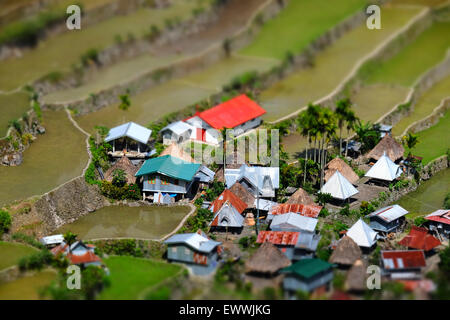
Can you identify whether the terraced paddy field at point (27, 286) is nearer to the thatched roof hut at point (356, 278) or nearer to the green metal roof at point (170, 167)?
the green metal roof at point (170, 167)

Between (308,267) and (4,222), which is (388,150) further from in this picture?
(4,222)

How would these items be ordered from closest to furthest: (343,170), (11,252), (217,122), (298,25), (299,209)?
(11,252), (299,209), (343,170), (217,122), (298,25)

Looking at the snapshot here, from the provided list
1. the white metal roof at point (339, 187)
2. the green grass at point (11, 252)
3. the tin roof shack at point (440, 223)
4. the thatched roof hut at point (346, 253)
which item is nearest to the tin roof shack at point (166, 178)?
the white metal roof at point (339, 187)

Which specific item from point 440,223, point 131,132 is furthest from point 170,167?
point 440,223

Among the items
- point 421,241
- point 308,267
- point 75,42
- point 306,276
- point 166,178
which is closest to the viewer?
point 306,276

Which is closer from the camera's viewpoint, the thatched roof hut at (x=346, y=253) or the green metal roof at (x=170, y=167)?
the thatched roof hut at (x=346, y=253)

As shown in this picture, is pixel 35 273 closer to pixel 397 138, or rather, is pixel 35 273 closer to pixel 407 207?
pixel 407 207
